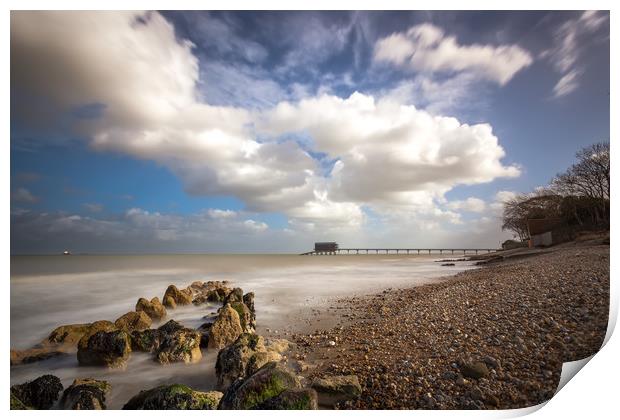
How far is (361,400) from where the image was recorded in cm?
238

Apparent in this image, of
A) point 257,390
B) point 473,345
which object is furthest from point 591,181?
point 257,390

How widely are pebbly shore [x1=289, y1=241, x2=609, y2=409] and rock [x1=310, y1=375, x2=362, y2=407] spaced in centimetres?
5

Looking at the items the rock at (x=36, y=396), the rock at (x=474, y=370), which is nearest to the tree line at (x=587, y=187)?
the rock at (x=474, y=370)

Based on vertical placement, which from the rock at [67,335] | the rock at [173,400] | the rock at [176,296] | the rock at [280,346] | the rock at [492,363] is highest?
the rock at [176,296]

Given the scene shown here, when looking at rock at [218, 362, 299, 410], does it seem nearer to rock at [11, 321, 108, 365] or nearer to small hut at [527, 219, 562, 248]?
rock at [11, 321, 108, 365]

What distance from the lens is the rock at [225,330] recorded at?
375 cm

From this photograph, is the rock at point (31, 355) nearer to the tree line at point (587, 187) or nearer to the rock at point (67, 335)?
the rock at point (67, 335)

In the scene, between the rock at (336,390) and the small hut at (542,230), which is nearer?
the rock at (336,390)

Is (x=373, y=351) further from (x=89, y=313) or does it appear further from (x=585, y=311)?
(x=89, y=313)

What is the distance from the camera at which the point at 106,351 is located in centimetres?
339

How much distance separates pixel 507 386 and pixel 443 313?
1803mm

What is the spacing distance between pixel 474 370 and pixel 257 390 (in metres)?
1.66

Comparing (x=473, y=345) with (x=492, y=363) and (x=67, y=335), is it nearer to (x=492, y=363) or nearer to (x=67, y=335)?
(x=492, y=363)

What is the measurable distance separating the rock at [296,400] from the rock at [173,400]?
542mm
